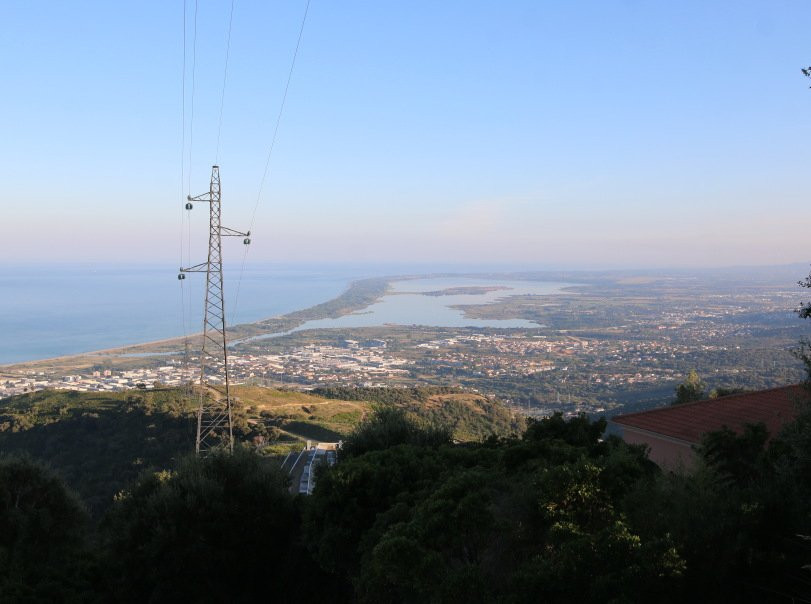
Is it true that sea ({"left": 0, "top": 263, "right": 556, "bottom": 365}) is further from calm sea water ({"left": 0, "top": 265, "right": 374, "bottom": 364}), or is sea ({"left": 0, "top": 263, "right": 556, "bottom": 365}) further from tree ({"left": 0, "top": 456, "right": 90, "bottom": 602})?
tree ({"left": 0, "top": 456, "right": 90, "bottom": 602})

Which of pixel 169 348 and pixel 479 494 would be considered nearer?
pixel 479 494

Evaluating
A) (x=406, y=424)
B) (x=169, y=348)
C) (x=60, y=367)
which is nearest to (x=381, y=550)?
(x=406, y=424)

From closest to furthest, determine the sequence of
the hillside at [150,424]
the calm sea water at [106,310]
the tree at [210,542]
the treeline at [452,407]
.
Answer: the tree at [210,542]
the hillside at [150,424]
the treeline at [452,407]
the calm sea water at [106,310]

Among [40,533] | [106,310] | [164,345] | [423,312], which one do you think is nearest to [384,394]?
[40,533]

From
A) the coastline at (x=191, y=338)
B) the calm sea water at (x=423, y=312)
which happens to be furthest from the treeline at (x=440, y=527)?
the calm sea water at (x=423, y=312)

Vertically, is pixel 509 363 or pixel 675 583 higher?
pixel 675 583

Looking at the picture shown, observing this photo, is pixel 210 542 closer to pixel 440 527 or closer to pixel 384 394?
pixel 440 527

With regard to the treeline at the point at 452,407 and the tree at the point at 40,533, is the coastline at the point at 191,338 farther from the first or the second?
the tree at the point at 40,533

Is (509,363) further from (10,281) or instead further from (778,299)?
(10,281)

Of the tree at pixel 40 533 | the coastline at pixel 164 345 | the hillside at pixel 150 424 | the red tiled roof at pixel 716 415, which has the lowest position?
the coastline at pixel 164 345
